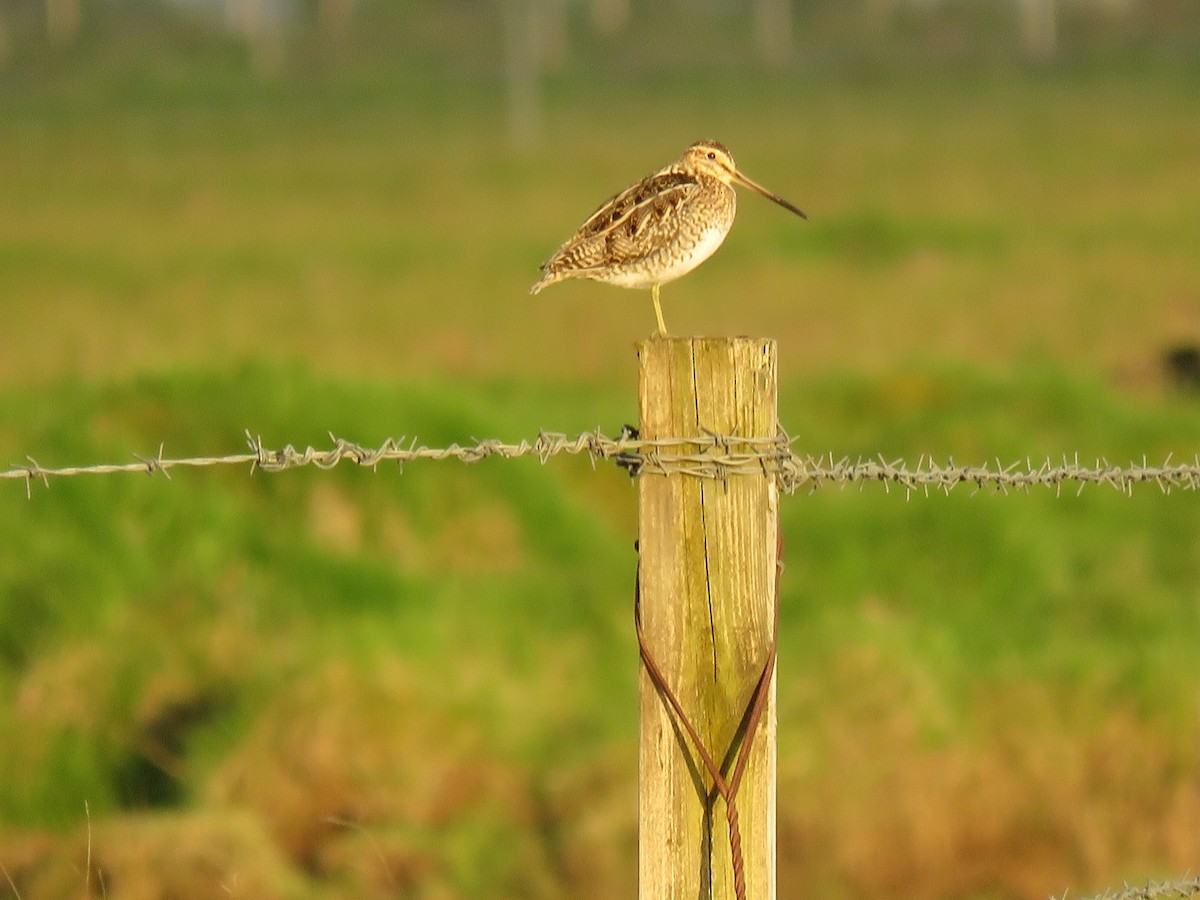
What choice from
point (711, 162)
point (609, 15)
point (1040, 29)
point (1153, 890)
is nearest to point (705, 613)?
point (1153, 890)

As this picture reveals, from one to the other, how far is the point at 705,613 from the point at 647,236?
224 centimetres

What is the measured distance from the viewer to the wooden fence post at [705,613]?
9.78ft

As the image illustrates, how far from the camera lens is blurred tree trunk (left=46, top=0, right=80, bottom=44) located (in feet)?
177

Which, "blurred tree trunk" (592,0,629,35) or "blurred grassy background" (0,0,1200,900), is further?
"blurred tree trunk" (592,0,629,35)

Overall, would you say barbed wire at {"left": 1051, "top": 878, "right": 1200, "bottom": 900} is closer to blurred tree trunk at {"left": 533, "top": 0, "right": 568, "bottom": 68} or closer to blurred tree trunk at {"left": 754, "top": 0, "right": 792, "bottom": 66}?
blurred tree trunk at {"left": 533, "top": 0, "right": 568, "bottom": 68}

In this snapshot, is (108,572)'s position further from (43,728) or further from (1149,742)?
(1149,742)

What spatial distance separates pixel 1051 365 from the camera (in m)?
12.7

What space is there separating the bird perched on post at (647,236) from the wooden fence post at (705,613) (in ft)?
6.68

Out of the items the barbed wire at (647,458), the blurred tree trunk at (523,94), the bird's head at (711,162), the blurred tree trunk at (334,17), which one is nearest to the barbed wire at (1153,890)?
the barbed wire at (647,458)

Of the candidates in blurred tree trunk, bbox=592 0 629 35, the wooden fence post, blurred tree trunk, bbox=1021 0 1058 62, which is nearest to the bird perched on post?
the wooden fence post

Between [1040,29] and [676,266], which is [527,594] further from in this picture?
→ [1040,29]

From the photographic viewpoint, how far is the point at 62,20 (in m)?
55.8

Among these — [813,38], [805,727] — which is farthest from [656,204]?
[813,38]

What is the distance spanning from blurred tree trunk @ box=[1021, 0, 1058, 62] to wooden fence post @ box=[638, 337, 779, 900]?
5084 centimetres
